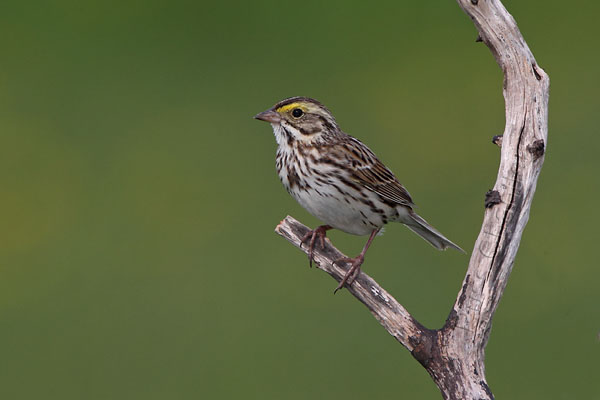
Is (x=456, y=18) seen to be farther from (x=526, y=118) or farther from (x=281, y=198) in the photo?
(x=526, y=118)

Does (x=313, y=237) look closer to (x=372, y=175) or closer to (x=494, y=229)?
(x=372, y=175)

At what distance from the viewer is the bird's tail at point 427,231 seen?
6.45 meters

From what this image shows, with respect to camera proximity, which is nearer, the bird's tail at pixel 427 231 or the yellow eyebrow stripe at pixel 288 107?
the yellow eyebrow stripe at pixel 288 107

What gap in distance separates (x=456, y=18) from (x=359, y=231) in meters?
8.01

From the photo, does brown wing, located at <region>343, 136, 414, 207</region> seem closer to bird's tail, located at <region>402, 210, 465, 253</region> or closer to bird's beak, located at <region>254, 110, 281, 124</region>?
bird's tail, located at <region>402, 210, 465, 253</region>

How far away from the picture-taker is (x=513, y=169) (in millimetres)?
5352

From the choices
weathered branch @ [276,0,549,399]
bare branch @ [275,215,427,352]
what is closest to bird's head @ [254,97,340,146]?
bare branch @ [275,215,427,352]

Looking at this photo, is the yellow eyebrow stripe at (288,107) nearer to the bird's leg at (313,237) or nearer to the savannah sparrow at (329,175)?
the savannah sparrow at (329,175)

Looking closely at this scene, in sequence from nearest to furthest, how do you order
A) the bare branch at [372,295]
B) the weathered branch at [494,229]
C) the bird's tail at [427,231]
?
the weathered branch at [494,229], the bare branch at [372,295], the bird's tail at [427,231]

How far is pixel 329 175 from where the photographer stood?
6145mm

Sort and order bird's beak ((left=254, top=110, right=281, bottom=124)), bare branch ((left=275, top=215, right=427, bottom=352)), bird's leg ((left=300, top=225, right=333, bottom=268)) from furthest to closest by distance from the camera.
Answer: bird's beak ((left=254, top=110, right=281, bottom=124)) < bird's leg ((left=300, top=225, right=333, bottom=268)) < bare branch ((left=275, top=215, right=427, bottom=352))

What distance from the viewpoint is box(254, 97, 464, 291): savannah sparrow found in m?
6.13

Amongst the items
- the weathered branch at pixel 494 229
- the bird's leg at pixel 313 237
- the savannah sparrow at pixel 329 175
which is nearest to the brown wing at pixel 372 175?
the savannah sparrow at pixel 329 175

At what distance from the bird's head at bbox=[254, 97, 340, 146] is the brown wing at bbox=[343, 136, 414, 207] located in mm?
205
